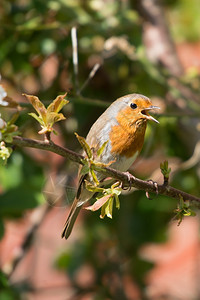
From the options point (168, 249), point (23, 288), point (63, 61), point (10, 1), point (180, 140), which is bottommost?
point (168, 249)

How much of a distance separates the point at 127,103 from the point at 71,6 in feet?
2.93

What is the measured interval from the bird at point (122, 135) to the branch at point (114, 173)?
1.47ft

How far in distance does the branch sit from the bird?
45 cm

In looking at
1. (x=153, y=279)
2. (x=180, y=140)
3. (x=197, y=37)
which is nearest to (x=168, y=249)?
(x=153, y=279)

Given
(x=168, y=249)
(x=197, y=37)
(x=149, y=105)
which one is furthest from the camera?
(x=168, y=249)

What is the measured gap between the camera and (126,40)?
9.00ft

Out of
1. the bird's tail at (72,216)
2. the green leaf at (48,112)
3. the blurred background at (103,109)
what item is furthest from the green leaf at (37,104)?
the blurred background at (103,109)

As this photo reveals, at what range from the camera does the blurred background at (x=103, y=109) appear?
2.70 metres

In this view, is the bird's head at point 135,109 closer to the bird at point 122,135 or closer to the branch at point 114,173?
the bird at point 122,135

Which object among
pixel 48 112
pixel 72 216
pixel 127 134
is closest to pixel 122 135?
pixel 127 134

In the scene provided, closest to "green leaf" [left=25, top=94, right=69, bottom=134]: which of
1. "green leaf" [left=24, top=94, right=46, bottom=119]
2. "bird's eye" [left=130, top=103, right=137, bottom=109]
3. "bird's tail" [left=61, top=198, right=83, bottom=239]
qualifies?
"green leaf" [left=24, top=94, right=46, bottom=119]

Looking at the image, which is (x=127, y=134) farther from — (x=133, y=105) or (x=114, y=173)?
(x=114, y=173)

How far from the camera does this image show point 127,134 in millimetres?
2002

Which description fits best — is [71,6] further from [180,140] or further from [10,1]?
[180,140]
